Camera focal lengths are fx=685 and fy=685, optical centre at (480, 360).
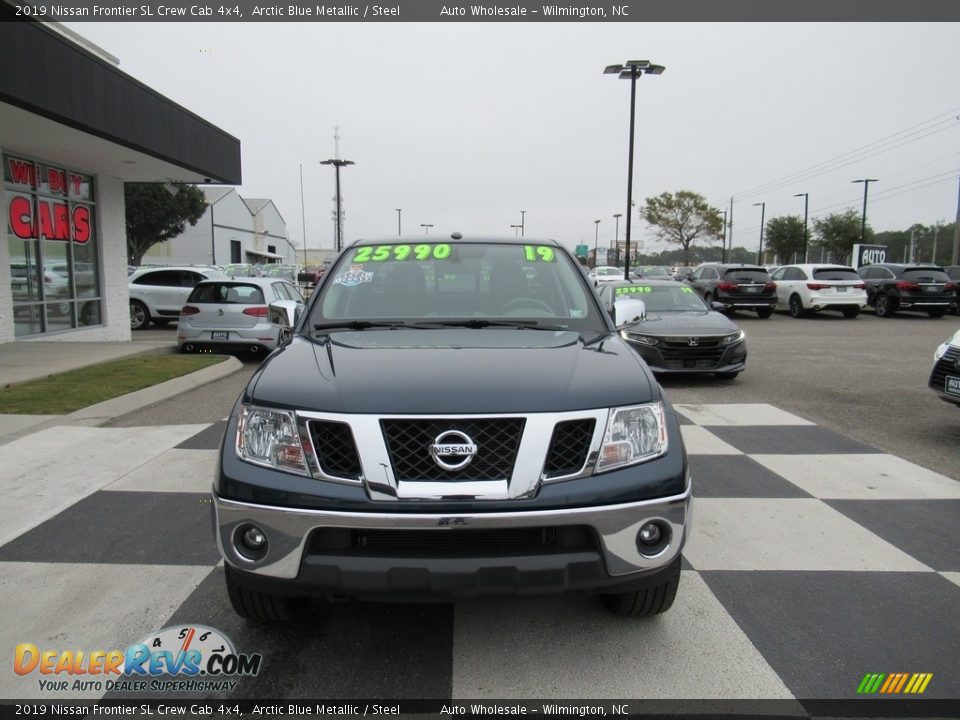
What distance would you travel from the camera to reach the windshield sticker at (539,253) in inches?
163

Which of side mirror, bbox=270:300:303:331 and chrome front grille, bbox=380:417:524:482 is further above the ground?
side mirror, bbox=270:300:303:331

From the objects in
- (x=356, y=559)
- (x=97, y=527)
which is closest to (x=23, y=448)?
(x=97, y=527)

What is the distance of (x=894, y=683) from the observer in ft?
8.50

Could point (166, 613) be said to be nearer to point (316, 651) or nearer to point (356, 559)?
point (316, 651)

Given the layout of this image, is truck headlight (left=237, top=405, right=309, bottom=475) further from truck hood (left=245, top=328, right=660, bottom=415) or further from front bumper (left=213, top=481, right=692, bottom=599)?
front bumper (left=213, top=481, right=692, bottom=599)

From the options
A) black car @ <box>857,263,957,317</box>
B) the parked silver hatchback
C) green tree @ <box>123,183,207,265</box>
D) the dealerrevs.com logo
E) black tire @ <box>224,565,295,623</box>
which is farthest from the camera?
green tree @ <box>123,183,207,265</box>

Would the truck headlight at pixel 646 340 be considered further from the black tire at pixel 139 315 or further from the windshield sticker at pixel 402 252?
the black tire at pixel 139 315

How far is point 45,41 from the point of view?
9.23 meters

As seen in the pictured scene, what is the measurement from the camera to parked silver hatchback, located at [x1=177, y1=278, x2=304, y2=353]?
1166 cm

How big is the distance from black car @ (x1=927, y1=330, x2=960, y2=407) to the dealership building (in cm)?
1067

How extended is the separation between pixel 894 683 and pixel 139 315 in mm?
19346

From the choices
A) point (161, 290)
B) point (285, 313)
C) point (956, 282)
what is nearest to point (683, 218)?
point (956, 282)

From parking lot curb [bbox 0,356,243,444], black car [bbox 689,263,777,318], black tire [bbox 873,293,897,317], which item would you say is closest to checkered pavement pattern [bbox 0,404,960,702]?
parking lot curb [bbox 0,356,243,444]

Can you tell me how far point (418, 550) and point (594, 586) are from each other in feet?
2.07
